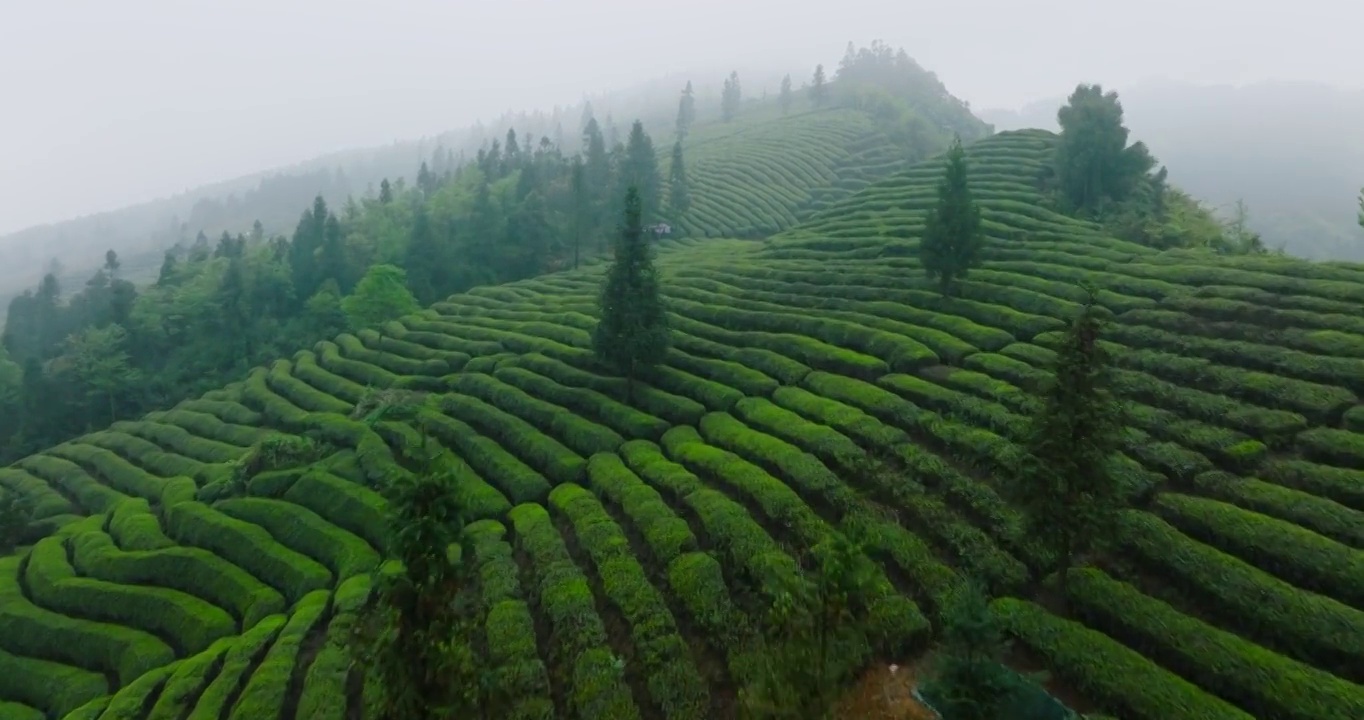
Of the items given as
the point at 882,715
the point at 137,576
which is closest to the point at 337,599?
the point at 137,576

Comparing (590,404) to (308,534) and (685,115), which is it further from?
(685,115)

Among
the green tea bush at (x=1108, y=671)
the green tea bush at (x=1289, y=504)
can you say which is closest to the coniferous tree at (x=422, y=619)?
the green tea bush at (x=1108, y=671)

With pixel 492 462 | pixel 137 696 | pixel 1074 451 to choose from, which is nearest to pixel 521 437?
pixel 492 462

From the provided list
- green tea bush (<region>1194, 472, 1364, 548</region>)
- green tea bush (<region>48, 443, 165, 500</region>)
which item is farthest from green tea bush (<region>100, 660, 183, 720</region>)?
green tea bush (<region>1194, 472, 1364, 548</region>)

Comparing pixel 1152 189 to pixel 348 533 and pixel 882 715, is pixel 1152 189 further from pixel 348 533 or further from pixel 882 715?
pixel 348 533

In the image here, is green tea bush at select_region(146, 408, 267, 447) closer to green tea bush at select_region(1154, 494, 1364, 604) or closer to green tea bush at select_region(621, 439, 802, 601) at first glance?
green tea bush at select_region(621, 439, 802, 601)

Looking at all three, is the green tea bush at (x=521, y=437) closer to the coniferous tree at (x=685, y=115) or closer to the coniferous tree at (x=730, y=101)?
the coniferous tree at (x=685, y=115)

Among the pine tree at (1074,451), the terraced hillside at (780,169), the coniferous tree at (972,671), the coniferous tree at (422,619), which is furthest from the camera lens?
the terraced hillside at (780,169)
